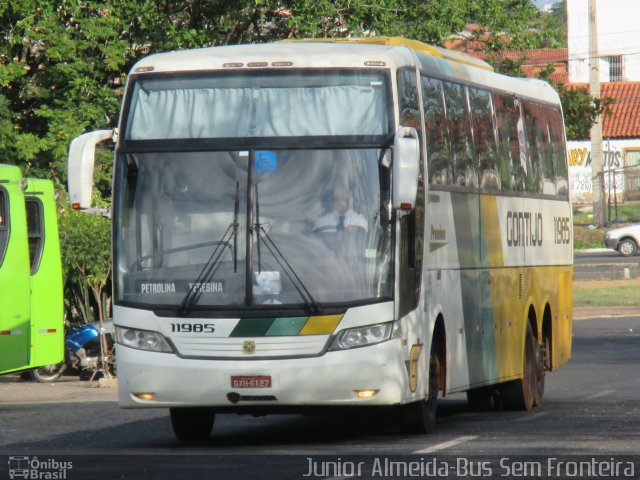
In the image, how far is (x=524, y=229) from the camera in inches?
650

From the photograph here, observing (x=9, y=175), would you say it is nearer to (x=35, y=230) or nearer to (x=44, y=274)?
(x=35, y=230)

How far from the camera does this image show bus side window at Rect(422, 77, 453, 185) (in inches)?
517

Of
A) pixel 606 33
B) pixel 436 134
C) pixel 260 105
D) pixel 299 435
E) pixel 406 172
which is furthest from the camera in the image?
pixel 606 33

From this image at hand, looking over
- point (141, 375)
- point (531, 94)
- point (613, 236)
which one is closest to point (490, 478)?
point (141, 375)

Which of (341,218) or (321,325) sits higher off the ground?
(341,218)

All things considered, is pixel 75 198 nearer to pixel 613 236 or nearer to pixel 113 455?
pixel 113 455

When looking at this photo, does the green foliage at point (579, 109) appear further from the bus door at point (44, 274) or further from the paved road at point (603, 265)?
the bus door at point (44, 274)

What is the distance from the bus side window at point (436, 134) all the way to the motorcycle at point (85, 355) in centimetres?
897

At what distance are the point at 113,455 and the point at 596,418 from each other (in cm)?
494

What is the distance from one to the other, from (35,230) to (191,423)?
20.8ft

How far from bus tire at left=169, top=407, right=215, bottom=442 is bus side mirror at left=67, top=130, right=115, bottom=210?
219 centimetres

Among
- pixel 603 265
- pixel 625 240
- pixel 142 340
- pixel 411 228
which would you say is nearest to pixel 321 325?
pixel 411 228

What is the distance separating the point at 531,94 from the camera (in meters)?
17.6

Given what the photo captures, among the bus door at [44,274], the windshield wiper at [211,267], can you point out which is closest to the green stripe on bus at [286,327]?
the windshield wiper at [211,267]
